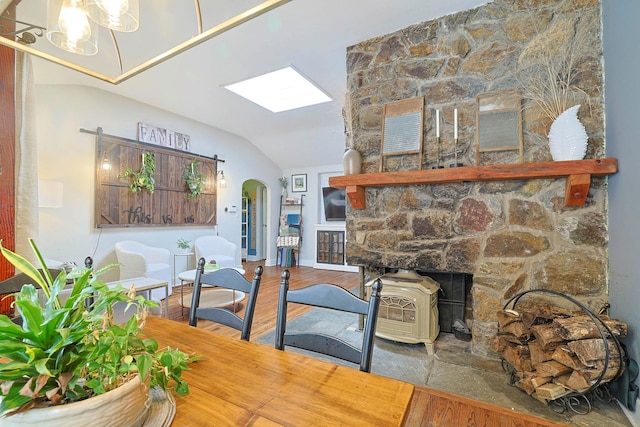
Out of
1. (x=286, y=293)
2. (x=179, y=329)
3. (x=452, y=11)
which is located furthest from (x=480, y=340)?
(x=452, y=11)

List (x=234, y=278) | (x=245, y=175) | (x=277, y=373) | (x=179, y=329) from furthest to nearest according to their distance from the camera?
(x=245, y=175), (x=234, y=278), (x=179, y=329), (x=277, y=373)

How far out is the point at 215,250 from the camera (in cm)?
513

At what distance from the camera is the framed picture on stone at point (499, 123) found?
89.4 inches

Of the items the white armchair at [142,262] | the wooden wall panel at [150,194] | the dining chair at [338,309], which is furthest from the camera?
the wooden wall panel at [150,194]

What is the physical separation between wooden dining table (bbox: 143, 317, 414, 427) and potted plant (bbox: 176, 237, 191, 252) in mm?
4095

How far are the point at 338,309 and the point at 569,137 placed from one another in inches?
81.2

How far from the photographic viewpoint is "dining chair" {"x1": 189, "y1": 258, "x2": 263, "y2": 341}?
1333mm

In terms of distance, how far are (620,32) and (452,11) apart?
118cm

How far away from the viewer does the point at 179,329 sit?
1.30 meters

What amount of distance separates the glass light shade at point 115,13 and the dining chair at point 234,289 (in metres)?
1.12

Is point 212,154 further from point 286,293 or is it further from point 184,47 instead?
point 286,293

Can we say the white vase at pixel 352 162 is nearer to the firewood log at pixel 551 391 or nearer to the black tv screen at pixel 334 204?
the firewood log at pixel 551 391

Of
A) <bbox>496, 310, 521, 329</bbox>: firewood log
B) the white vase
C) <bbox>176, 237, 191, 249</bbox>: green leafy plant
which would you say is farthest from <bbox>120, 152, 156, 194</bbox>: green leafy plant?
<bbox>496, 310, 521, 329</bbox>: firewood log

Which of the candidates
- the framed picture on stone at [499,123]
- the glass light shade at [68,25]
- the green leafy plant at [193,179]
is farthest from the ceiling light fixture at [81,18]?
the green leafy plant at [193,179]
